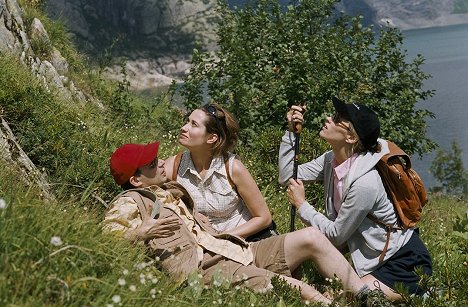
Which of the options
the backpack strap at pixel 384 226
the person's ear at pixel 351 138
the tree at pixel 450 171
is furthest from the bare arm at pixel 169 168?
the tree at pixel 450 171

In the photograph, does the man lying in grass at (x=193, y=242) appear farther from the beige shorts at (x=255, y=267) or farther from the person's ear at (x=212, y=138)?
the person's ear at (x=212, y=138)

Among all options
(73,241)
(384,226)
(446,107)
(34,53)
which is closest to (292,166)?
(384,226)

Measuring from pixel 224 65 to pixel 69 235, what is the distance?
8.05 meters

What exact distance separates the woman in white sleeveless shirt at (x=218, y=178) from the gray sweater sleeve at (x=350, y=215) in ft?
1.75

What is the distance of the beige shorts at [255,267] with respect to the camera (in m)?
4.48

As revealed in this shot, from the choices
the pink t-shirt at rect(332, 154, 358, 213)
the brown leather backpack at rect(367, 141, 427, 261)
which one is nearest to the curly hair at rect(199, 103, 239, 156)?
the pink t-shirt at rect(332, 154, 358, 213)

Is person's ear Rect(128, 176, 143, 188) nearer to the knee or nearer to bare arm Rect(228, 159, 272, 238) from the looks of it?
bare arm Rect(228, 159, 272, 238)

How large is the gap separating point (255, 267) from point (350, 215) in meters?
0.83

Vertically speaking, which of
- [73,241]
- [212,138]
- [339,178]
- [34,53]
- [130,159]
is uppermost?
[73,241]

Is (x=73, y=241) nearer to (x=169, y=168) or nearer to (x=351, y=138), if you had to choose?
(x=169, y=168)

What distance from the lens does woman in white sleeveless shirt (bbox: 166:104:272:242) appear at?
17.7 feet

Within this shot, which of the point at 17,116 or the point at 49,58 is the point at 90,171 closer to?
the point at 17,116

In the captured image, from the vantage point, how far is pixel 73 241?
3242 mm

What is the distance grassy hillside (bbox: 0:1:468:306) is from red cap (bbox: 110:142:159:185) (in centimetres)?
28
